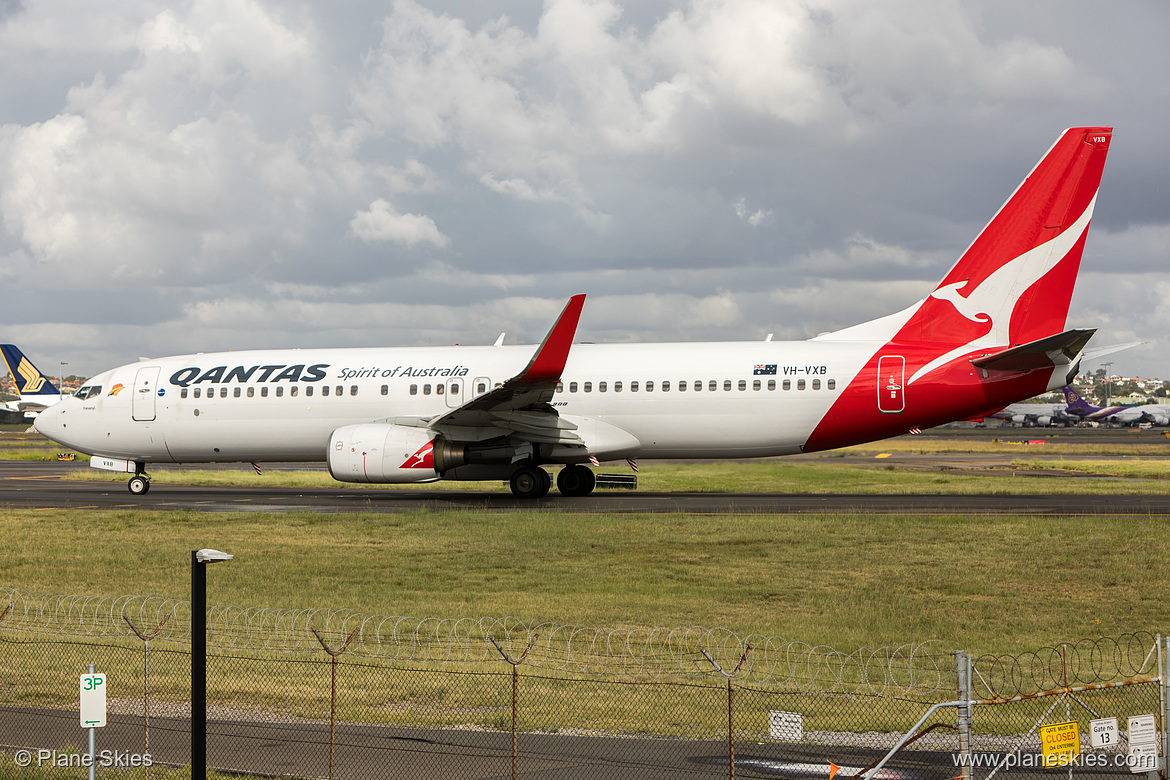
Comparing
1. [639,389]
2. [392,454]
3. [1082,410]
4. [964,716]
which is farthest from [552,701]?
[1082,410]

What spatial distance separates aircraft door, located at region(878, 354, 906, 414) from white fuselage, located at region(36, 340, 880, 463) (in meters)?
0.73

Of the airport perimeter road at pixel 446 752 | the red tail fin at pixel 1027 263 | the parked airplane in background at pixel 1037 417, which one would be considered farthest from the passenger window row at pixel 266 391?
the parked airplane in background at pixel 1037 417

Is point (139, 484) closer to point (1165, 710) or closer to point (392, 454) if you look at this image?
point (392, 454)

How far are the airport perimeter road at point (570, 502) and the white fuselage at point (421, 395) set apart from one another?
1.55m

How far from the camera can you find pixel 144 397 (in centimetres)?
3241

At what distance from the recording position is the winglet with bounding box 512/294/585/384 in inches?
1009

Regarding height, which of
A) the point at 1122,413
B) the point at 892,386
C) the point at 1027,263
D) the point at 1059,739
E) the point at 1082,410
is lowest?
the point at 1059,739

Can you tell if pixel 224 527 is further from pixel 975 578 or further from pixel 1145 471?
pixel 1145 471

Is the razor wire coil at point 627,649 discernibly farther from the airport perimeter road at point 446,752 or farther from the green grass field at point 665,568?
the airport perimeter road at point 446,752

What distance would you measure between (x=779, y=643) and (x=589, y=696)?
3.06m

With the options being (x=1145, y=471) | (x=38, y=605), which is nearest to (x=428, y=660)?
(x=38, y=605)

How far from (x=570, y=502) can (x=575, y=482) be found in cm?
189

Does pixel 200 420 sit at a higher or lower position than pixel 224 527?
higher

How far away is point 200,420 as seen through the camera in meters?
32.0
